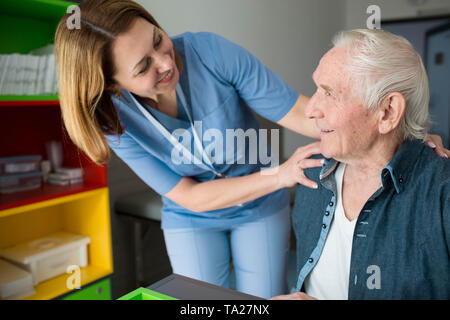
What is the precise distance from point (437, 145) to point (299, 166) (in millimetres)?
374

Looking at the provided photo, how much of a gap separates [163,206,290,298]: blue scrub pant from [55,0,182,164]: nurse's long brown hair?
1.75 feet

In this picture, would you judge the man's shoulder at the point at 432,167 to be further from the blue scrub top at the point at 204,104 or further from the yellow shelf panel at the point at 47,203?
the yellow shelf panel at the point at 47,203

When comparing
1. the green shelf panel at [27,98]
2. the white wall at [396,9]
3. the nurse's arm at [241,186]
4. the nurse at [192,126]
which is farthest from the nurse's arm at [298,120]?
the white wall at [396,9]

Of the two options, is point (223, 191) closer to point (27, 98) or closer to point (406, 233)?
point (406, 233)

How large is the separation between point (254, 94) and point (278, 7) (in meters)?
2.63

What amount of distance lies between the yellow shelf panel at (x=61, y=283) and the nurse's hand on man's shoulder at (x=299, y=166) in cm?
126

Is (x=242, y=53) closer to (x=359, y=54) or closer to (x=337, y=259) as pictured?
(x=359, y=54)

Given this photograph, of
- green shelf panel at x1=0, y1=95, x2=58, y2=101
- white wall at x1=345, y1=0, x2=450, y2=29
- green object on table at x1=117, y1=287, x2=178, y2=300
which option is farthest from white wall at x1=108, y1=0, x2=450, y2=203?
green object on table at x1=117, y1=287, x2=178, y2=300

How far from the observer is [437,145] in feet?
3.61

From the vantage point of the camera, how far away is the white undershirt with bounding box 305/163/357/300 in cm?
116

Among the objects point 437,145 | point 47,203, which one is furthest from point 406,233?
point 47,203

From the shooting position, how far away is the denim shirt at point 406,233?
0.99 meters

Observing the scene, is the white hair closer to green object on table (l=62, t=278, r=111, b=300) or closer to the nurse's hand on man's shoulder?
the nurse's hand on man's shoulder

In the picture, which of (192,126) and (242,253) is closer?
(192,126)
